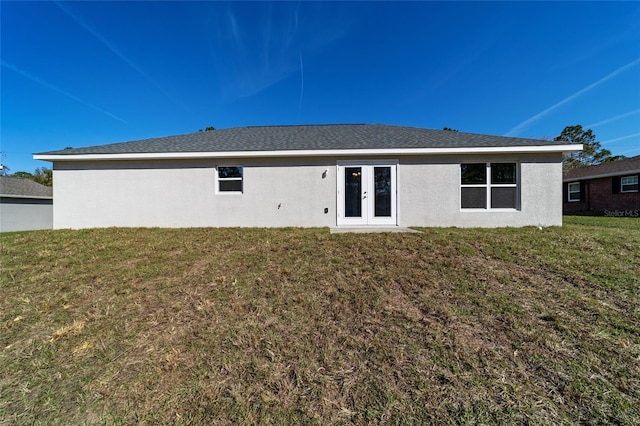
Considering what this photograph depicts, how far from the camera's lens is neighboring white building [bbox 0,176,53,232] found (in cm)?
1608

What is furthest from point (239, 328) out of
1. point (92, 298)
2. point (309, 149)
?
point (309, 149)

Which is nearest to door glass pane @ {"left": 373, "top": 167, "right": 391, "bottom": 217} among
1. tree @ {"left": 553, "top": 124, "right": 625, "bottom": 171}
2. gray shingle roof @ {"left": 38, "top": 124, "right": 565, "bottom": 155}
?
gray shingle roof @ {"left": 38, "top": 124, "right": 565, "bottom": 155}

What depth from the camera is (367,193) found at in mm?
8438

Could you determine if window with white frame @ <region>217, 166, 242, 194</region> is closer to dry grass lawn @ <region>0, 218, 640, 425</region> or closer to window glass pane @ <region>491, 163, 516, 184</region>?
dry grass lawn @ <region>0, 218, 640, 425</region>

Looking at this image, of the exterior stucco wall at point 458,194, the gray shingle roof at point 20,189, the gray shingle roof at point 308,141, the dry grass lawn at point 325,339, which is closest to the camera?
the dry grass lawn at point 325,339

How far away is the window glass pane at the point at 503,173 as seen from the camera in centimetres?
838

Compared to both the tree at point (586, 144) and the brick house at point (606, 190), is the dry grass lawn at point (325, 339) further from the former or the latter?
the tree at point (586, 144)

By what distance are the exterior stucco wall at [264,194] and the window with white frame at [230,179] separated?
0.19 metres

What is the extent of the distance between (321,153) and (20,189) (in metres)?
23.6

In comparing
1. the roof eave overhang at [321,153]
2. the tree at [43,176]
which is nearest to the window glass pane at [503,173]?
the roof eave overhang at [321,153]

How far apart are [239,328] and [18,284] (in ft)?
14.0

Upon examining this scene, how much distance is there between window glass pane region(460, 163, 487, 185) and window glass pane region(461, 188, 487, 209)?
27 cm

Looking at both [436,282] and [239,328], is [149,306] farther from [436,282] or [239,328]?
[436,282]

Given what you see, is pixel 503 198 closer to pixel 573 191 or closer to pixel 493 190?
pixel 493 190
